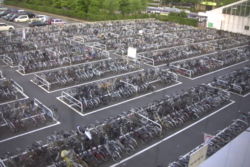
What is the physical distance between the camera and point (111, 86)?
1304 cm

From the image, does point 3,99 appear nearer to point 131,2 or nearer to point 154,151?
point 154,151

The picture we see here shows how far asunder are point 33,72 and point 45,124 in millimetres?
6045

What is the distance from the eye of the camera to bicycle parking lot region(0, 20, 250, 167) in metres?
8.48

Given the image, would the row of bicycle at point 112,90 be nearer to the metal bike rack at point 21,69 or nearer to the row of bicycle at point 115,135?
the row of bicycle at point 115,135

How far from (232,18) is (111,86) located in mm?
24287

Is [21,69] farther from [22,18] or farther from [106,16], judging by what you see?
[106,16]

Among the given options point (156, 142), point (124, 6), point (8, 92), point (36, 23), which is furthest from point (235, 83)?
point (124, 6)

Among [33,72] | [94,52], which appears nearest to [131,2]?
[94,52]

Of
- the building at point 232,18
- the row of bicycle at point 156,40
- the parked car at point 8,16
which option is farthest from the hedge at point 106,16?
the parked car at point 8,16

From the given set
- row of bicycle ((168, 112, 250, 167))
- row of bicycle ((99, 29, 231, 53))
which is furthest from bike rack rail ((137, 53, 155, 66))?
row of bicycle ((168, 112, 250, 167))

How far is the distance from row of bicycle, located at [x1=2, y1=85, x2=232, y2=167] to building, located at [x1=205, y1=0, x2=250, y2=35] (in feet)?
72.7

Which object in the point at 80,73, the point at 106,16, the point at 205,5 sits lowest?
the point at 80,73

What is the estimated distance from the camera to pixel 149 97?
1316 cm

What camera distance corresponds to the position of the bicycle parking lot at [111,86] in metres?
8.48
